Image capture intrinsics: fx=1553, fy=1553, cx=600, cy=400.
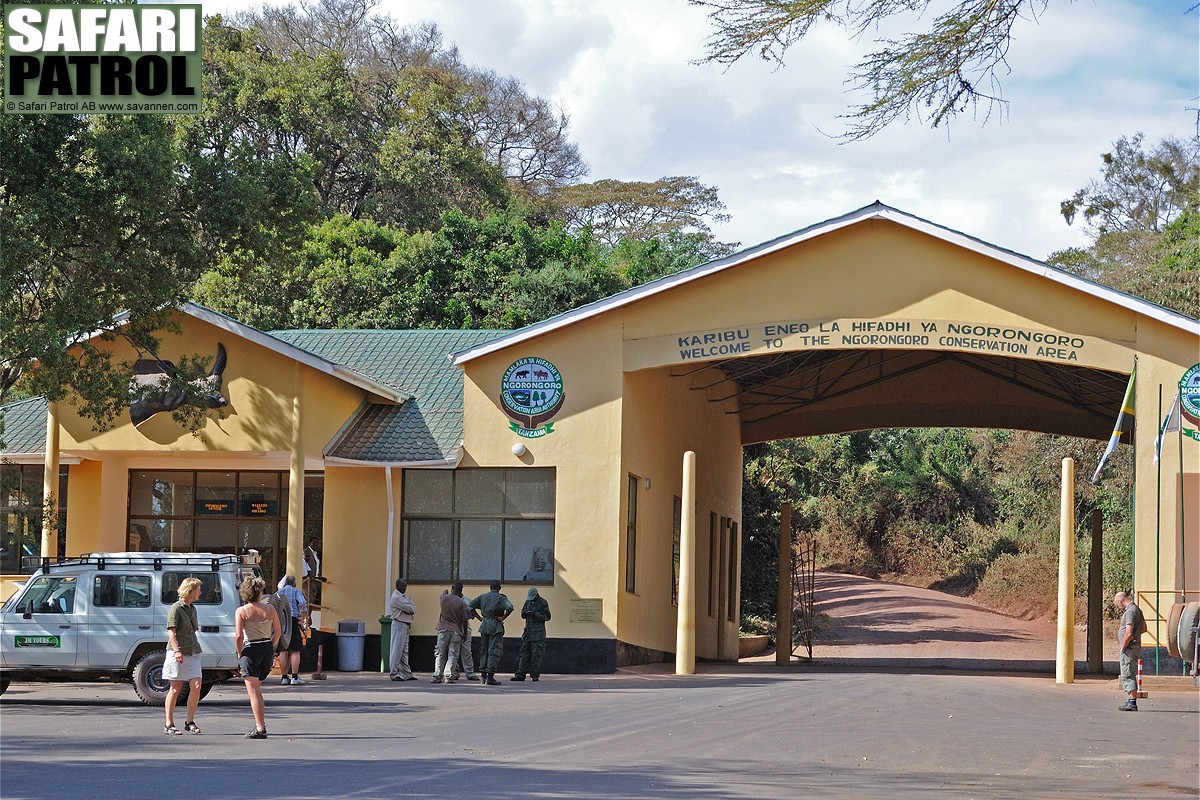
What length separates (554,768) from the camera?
1191 centimetres

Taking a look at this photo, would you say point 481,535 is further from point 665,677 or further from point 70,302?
point 70,302

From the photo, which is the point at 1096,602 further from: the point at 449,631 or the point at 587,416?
the point at 449,631

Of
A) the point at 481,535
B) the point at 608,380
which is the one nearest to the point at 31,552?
the point at 481,535

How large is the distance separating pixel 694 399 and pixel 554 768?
67.4 feet

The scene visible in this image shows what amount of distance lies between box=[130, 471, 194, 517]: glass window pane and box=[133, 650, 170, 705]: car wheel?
11690 mm

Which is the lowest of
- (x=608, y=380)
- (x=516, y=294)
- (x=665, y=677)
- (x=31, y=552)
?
(x=665, y=677)

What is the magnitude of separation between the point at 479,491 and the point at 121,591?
334 inches

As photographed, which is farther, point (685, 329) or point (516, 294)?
point (516, 294)

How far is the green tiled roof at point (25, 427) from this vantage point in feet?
88.9

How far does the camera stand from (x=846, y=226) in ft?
83.0

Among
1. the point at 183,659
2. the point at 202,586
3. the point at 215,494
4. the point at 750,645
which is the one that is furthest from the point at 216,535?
the point at 750,645

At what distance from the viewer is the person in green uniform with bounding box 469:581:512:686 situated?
23219 mm

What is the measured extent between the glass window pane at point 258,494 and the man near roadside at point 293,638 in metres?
6.82

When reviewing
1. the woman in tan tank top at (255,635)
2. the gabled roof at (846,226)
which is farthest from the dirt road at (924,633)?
the woman in tan tank top at (255,635)
